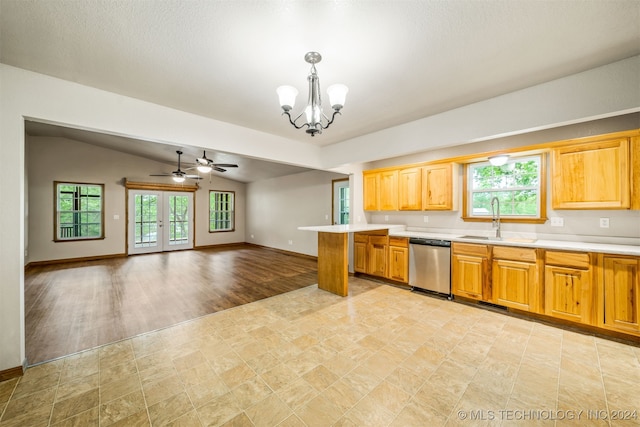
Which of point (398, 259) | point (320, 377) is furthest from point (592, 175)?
point (320, 377)

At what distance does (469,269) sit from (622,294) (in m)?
1.33

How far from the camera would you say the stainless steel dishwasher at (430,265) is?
3.59 m

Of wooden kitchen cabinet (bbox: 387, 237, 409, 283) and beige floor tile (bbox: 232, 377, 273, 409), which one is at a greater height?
wooden kitchen cabinet (bbox: 387, 237, 409, 283)

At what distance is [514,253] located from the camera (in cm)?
301

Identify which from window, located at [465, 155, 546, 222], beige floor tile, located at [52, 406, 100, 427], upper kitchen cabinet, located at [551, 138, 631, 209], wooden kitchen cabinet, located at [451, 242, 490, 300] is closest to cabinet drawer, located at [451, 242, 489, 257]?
wooden kitchen cabinet, located at [451, 242, 490, 300]

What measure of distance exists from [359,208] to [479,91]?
288cm

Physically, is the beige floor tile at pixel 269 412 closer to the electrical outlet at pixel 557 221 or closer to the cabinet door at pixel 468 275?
the cabinet door at pixel 468 275

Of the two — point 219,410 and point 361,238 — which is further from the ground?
point 361,238

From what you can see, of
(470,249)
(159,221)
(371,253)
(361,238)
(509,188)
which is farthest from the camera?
(159,221)

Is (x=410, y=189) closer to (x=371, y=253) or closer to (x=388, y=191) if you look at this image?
(x=388, y=191)

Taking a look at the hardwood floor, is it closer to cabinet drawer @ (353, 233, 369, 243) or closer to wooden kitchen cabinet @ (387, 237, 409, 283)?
cabinet drawer @ (353, 233, 369, 243)

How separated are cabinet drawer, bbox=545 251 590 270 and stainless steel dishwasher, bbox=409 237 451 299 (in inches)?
42.3

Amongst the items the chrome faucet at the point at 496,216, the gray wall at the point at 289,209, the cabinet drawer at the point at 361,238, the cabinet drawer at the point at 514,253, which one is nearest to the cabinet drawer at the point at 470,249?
the cabinet drawer at the point at 514,253

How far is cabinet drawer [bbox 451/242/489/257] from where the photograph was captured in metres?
3.24
